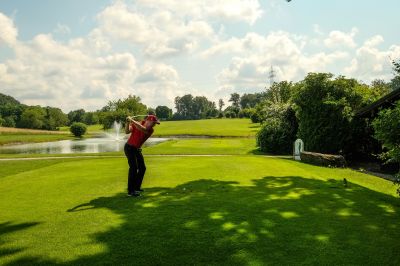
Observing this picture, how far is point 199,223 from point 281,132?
84.3 feet

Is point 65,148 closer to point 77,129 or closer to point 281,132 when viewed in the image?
point 281,132

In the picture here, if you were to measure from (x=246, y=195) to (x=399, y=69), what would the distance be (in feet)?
18.7

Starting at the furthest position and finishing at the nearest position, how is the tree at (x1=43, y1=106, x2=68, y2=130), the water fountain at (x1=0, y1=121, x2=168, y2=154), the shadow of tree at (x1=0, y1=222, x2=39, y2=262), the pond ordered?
the tree at (x1=43, y1=106, x2=68, y2=130)
the water fountain at (x1=0, y1=121, x2=168, y2=154)
the pond
the shadow of tree at (x1=0, y1=222, x2=39, y2=262)

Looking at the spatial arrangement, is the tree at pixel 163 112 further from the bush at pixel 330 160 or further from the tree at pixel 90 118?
the bush at pixel 330 160

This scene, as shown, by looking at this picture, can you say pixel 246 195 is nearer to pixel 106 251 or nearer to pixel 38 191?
pixel 106 251

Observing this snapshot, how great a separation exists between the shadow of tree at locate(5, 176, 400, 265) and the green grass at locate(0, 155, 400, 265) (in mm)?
20

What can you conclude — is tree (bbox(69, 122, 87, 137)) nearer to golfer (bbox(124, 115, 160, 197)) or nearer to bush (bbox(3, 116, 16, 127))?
bush (bbox(3, 116, 16, 127))

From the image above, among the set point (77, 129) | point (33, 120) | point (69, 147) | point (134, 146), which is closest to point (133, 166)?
point (134, 146)

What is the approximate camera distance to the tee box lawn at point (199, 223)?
6125 mm

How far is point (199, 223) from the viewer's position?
7.86 m

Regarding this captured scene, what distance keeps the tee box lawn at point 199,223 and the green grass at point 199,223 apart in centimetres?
2

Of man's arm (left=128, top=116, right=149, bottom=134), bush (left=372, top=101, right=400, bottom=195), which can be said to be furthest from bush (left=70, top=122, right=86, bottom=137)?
bush (left=372, top=101, right=400, bottom=195)

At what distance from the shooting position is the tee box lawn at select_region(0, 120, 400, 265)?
612cm

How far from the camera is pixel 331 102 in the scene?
79.6 feet
